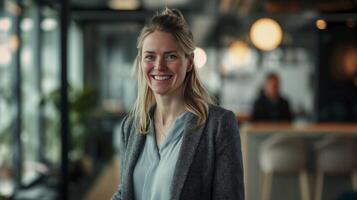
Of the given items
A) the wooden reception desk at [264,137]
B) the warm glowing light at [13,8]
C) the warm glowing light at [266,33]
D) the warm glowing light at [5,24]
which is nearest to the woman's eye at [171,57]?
the warm glowing light at [5,24]

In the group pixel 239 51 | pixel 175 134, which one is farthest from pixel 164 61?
pixel 239 51

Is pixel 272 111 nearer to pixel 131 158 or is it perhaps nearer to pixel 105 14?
pixel 105 14

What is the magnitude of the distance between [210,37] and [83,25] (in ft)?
12.5

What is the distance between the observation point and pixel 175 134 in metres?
1.62

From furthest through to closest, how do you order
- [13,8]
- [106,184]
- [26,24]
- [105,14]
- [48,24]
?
[105,14], [106,184], [48,24], [26,24], [13,8]

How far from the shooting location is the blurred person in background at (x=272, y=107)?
6.47 meters

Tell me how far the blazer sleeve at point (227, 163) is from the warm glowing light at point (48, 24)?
4486 mm

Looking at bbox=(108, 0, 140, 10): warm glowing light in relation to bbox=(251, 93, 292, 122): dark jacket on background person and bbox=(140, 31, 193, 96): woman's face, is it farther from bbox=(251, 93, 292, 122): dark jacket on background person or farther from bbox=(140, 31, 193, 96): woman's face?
bbox=(140, 31, 193, 96): woman's face

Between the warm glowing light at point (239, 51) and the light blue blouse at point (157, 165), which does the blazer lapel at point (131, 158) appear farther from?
the warm glowing light at point (239, 51)

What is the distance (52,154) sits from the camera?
6.00 meters

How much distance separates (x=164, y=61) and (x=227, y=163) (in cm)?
34

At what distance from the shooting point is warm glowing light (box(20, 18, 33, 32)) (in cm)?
507

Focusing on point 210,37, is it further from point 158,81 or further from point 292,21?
point 158,81

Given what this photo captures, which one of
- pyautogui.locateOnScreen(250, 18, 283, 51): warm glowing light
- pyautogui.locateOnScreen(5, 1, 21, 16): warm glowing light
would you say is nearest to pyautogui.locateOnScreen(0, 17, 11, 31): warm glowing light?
pyautogui.locateOnScreen(5, 1, 21, 16): warm glowing light
